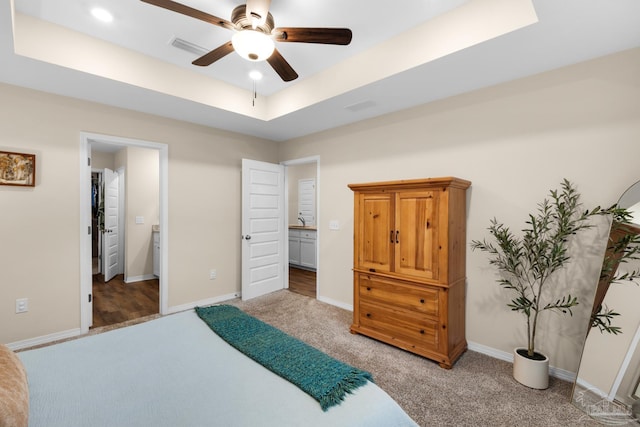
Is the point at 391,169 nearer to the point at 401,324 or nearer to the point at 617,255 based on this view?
the point at 401,324

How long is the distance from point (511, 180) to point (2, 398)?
10.7ft

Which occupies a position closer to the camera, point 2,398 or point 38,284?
point 2,398

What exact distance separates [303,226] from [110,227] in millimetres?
3569

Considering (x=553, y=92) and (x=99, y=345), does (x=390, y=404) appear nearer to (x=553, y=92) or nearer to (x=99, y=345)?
(x=99, y=345)

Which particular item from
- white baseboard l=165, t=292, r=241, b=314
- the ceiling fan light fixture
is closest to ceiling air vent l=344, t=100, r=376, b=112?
the ceiling fan light fixture

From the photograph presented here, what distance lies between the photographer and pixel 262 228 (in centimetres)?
439

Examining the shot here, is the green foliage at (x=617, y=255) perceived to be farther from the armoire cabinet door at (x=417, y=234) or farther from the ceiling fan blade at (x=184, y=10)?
the ceiling fan blade at (x=184, y=10)

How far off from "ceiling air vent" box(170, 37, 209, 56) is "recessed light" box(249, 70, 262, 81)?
1.77 feet

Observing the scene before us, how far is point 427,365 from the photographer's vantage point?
2.52m

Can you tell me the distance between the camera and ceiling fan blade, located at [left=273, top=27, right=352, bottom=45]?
1.80 m

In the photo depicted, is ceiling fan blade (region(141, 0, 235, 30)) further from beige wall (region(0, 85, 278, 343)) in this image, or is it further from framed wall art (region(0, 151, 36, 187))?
framed wall art (region(0, 151, 36, 187))

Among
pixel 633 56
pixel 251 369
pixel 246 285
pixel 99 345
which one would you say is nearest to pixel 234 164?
pixel 246 285

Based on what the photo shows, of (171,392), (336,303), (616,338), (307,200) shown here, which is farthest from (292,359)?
(307,200)

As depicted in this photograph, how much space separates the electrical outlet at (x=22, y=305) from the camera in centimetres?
275
